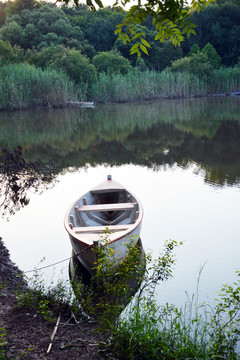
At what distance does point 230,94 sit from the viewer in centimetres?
4759

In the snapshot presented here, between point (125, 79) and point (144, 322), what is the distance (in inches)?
1399

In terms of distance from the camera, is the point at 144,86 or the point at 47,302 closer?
the point at 47,302

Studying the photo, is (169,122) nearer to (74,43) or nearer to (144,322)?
(144,322)

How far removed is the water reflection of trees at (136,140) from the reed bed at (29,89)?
2853 millimetres

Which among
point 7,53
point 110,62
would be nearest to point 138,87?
point 110,62

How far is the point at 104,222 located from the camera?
728 cm

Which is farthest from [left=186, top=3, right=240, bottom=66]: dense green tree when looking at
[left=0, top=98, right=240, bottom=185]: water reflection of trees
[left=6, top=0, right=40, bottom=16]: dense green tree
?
[left=0, top=98, right=240, bottom=185]: water reflection of trees

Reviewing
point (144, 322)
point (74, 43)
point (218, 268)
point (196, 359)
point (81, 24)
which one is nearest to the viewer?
point (196, 359)

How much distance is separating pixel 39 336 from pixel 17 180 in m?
7.68

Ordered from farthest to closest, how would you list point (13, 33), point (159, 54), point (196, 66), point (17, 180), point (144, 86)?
point (159, 54), point (13, 33), point (196, 66), point (144, 86), point (17, 180)

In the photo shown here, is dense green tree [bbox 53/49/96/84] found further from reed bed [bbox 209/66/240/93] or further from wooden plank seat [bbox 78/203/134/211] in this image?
wooden plank seat [bbox 78/203/134/211]

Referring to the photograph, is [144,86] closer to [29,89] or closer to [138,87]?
[138,87]

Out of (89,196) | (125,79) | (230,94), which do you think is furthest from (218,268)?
(230,94)

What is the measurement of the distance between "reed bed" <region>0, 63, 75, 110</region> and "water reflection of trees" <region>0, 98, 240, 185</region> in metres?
2.85
